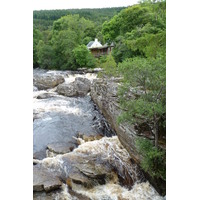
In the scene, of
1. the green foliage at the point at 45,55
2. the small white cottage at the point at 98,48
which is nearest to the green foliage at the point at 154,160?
the small white cottage at the point at 98,48

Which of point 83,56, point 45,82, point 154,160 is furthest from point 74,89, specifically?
point 154,160

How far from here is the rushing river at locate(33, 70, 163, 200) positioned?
3.15 metres

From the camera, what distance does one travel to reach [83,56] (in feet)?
34.1

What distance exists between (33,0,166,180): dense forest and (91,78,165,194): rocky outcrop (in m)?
0.22

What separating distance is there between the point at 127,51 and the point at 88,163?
5638 millimetres

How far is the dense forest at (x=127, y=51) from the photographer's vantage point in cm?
285

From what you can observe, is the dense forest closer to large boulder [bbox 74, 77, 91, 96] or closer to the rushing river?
the rushing river

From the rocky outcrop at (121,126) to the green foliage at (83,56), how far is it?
12.1 feet
